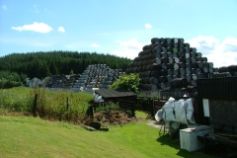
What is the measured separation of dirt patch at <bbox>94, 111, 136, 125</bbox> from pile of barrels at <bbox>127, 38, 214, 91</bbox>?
15.8 m

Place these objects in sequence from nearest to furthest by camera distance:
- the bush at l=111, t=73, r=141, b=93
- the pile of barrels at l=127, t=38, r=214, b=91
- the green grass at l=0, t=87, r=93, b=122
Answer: the green grass at l=0, t=87, r=93, b=122 < the bush at l=111, t=73, r=141, b=93 < the pile of barrels at l=127, t=38, r=214, b=91

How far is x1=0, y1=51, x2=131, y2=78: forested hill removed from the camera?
139 metres

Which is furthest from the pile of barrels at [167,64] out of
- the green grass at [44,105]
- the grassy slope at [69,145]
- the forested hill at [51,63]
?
the forested hill at [51,63]

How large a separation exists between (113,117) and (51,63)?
119079 mm

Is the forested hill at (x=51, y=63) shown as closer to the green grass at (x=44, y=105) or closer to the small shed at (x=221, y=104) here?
the green grass at (x=44, y=105)

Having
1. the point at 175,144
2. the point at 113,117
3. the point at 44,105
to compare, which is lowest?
the point at 175,144

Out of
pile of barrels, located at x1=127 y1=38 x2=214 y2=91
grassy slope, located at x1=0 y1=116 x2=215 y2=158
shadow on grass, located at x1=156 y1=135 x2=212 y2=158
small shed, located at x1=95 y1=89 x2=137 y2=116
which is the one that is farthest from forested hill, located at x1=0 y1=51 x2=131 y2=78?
grassy slope, located at x1=0 y1=116 x2=215 y2=158

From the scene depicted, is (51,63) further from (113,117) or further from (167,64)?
(113,117)

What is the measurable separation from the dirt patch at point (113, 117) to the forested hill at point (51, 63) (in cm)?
10165

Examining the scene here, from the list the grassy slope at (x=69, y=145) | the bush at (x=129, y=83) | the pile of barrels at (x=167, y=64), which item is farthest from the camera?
the pile of barrels at (x=167, y=64)

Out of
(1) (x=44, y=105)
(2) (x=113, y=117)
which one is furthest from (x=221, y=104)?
(2) (x=113, y=117)

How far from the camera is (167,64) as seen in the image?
48688 mm

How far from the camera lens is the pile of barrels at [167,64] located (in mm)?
47062

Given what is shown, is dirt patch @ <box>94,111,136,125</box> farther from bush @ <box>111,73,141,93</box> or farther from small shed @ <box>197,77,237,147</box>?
bush @ <box>111,73,141,93</box>
